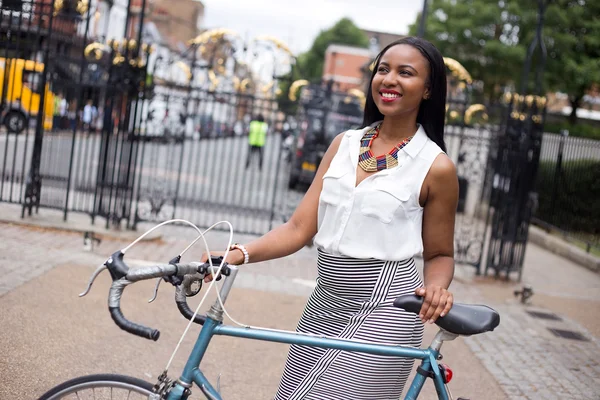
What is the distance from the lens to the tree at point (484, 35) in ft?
110

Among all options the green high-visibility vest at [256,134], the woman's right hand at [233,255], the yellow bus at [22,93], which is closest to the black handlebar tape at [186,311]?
the woman's right hand at [233,255]

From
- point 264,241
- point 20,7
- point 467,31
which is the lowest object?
point 264,241

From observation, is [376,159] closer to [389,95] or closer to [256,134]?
[389,95]

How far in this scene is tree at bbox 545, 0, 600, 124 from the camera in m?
27.7

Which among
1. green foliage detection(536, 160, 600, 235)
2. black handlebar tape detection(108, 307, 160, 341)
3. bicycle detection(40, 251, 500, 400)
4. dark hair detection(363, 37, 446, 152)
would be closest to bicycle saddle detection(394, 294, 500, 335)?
bicycle detection(40, 251, 500, 400)

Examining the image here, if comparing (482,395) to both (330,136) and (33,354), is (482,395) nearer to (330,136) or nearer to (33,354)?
(33,354)

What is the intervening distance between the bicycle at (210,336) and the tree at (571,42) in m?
25.7

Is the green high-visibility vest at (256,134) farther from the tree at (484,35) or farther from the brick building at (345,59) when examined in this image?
the brick building at (345,59)

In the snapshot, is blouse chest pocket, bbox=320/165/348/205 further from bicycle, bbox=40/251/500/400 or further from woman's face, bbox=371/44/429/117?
bicycle, bbox=40/251/500/400

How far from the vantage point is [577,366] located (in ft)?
22.0

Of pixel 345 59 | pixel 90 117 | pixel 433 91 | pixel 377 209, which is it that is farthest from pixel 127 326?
pixel 345 59

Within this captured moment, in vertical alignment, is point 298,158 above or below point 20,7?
below

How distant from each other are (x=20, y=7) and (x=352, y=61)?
8958 centimetres

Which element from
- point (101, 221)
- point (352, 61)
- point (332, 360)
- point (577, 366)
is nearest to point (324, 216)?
point (332, 360)
